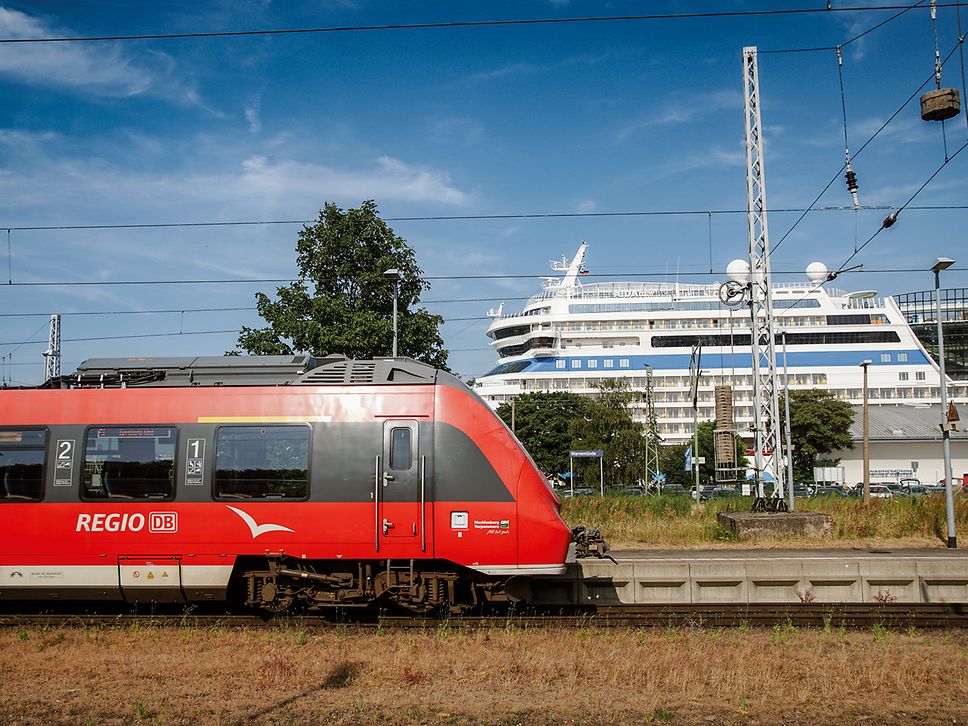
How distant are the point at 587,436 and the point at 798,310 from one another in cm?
4507

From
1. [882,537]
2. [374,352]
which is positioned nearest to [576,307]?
[374,352]

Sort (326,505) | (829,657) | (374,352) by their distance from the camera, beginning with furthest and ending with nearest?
(374,352) < (326,505) < (829,657)

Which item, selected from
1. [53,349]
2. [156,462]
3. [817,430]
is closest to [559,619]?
[156,462]

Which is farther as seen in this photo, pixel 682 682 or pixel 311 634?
pixel 311 634

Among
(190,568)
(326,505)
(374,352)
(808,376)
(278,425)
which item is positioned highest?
(808,376)

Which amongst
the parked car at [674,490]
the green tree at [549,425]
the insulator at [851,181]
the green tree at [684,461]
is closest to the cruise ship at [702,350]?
the green tree at [684,461]

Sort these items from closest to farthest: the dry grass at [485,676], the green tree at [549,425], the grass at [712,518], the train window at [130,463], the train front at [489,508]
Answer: the dry grass at [485,676] < the train front at [489,508] < the train window at [130,463] < the grass at [712,518] < the green tree at [549,425]

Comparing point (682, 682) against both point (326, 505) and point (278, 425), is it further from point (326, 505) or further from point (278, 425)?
point (278, 425)

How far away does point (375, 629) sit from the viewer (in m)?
11.5

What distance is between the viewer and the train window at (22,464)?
453 inches

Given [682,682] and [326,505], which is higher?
[326,505]

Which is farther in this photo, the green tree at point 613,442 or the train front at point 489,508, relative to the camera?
the green tree at point 613,442

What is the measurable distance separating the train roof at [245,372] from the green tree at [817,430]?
66.6m

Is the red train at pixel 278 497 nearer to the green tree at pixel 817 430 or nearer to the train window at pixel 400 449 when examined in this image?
the train window at pixel 400 449
